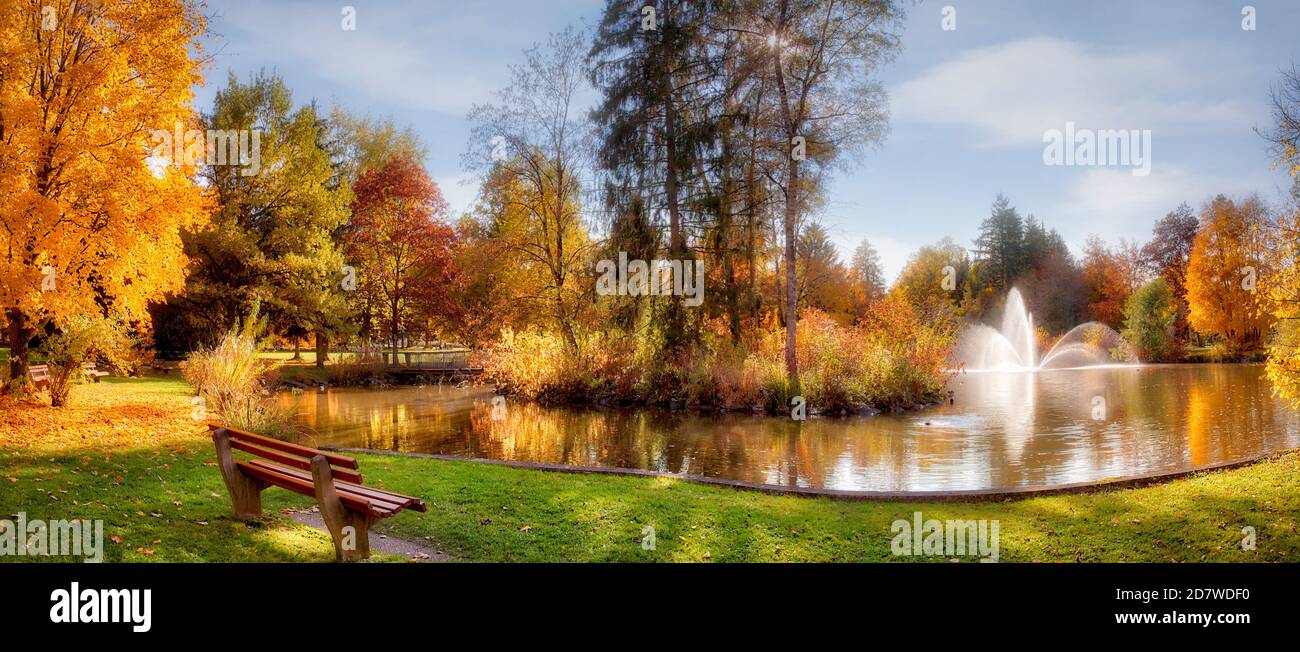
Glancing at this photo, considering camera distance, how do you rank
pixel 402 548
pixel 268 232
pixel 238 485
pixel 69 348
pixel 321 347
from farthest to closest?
pixel 321 347, pixel 268 232, pixel 69 348, pixel 238 485, pixel 402 548

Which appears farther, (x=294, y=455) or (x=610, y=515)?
(x=610, y=515)

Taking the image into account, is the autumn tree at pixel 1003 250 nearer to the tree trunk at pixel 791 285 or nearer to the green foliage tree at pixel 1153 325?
the green foliage tree at pixel 1153 325

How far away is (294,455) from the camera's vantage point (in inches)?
242

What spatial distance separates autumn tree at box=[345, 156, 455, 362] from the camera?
3148 cm

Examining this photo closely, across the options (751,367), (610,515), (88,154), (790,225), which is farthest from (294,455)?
(790,225)

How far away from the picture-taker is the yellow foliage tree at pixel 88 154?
38.1ft

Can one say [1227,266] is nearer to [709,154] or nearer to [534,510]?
[709,154]

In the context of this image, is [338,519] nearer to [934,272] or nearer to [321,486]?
[321,486]

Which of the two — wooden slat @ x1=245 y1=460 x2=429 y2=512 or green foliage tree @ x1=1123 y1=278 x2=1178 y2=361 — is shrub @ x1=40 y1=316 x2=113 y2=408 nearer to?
wooden slat @ x1=245 y1=460 x2=429 y2=512

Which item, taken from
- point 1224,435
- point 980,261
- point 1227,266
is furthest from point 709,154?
point 980,261

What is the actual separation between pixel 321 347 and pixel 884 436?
26018mm

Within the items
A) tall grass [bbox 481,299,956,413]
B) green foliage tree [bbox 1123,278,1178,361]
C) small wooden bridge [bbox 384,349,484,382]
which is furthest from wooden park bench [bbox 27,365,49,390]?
green foliage tree [bbox 1123,278,1178,361]

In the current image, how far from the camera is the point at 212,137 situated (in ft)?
93.7

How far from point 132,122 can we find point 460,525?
11.0 meters
